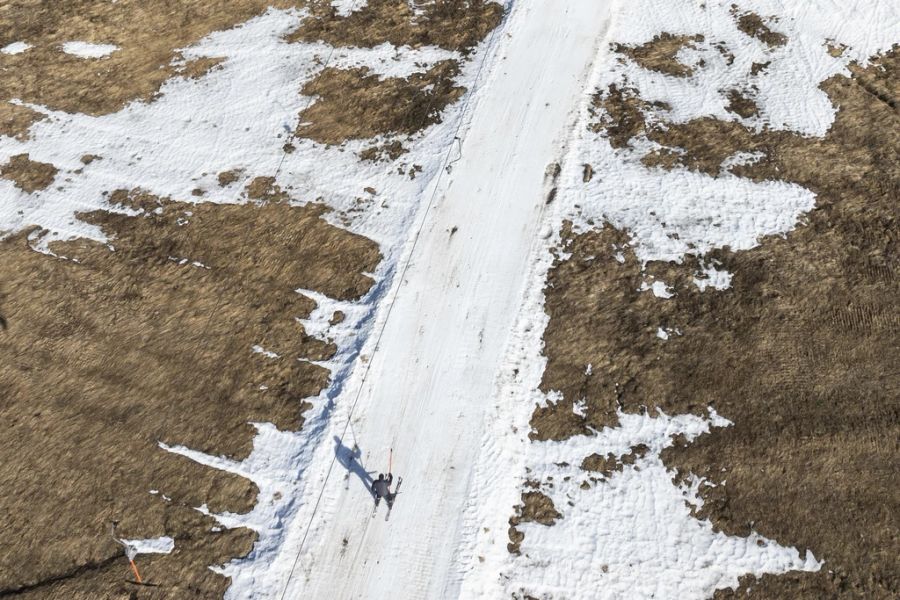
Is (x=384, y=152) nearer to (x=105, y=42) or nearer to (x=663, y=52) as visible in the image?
(x=663, y=52)

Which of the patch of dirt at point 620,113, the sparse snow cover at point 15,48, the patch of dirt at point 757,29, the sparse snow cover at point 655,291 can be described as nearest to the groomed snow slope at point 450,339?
the sparse snow cover at point 655,291

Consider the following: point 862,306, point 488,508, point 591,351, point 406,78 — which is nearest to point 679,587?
point 488,508

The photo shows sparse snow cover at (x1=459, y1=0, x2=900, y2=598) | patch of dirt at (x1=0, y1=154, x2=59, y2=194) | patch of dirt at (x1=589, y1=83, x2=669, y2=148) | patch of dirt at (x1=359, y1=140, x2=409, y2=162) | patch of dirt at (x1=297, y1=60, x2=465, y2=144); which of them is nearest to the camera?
sparse snow cover at (x1=459, y1=0, x2=900, y2=598)

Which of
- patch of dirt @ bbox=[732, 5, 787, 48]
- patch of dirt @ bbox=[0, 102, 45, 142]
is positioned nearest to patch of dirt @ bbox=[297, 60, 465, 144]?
patch of dirt @ bbox=[0, 102, 45, 142]

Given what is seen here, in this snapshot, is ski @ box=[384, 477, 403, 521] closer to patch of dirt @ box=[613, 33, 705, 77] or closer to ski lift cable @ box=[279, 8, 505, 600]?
ski lift cable @ box=[279, 8, 505, 600]

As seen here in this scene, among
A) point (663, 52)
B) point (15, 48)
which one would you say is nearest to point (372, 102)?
point (663, 52)
